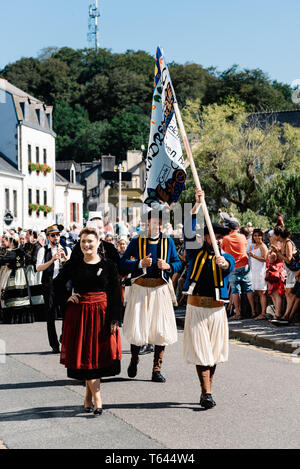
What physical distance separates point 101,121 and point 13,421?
93790 mm

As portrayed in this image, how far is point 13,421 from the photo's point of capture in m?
6.36

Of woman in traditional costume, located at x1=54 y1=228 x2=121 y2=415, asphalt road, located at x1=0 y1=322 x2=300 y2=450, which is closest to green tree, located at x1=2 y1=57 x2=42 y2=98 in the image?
asphalt road, located at x1=0 y1=322 x2=300 y2=450

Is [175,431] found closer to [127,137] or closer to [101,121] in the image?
[127,137]

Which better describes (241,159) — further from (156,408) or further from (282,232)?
(156,408)

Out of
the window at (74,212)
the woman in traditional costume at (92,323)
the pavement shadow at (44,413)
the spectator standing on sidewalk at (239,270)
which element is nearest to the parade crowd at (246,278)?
the spectator standing on sidewalk at (239,270)

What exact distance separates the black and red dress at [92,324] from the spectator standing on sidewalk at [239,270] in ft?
22.0

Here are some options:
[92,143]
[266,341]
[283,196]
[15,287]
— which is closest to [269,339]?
[266,341]

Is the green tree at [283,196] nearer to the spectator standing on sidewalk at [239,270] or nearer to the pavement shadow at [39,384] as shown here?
the spectator standing on sidewalk at [239,270]

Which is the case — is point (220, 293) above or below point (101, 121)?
below

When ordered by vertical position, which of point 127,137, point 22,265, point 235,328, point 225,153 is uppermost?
point 127,137

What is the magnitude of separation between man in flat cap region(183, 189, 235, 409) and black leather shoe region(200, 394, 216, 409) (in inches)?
4.1

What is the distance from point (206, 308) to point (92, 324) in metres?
1.19

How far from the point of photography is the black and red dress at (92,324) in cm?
658

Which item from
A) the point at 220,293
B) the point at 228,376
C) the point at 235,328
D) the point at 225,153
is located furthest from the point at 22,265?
the point at 225,153
